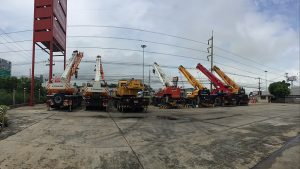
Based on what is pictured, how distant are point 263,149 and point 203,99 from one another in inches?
1157

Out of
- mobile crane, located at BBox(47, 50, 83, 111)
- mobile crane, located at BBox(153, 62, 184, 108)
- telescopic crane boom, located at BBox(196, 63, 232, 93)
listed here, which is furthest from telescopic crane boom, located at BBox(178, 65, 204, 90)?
mobile crane, located at BBox(47, 50, 83, 111)

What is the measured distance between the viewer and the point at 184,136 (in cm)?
1384

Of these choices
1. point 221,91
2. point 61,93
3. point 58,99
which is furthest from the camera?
point 221,91

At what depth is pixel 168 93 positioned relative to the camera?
122 feet

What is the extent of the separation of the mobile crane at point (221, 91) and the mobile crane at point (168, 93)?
8089 mm

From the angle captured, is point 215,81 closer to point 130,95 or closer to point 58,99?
point 130,95

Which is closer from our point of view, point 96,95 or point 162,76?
point 96,95

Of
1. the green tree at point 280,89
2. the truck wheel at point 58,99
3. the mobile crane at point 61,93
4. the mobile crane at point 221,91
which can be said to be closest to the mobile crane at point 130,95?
the mobile crane at point 61,93

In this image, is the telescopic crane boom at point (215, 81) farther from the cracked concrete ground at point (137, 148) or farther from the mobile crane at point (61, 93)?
the cracked concrete ground at point (137, 148)

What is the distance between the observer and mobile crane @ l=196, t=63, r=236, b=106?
143 feet

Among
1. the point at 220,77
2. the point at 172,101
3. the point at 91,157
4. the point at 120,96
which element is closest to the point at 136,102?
the point at 120,96

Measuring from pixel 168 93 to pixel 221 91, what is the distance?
10290mm

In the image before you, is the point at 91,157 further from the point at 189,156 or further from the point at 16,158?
the point at 189,156

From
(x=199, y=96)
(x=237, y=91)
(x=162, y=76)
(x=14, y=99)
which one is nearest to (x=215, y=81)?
(x=237, y=91)
